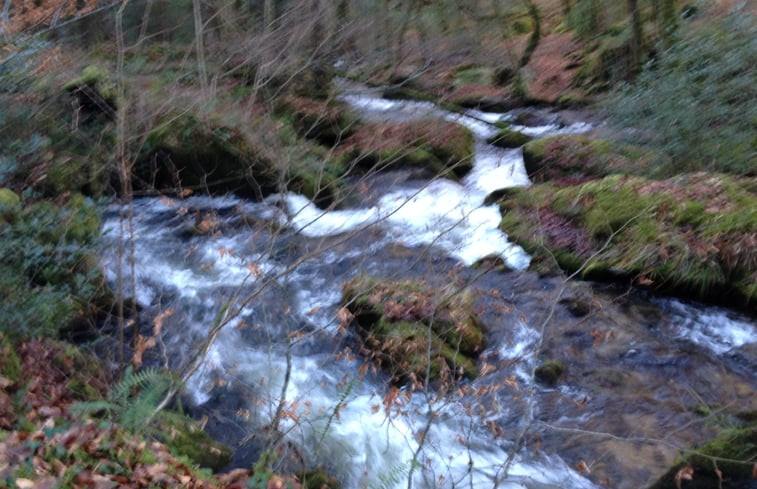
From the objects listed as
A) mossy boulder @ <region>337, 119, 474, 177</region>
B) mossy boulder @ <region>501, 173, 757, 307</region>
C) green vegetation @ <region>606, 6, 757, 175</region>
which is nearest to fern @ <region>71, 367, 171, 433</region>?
mossy boulder @ <region>501, 173, 757, 307</region>

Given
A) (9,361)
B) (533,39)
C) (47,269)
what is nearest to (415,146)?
(533,39)

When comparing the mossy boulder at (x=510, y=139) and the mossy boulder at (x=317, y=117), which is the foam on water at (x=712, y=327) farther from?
the mossy boulder at (x=317, y=117)

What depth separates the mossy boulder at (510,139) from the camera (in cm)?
1416

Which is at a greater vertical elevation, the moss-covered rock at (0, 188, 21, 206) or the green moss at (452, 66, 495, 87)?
the moss-covered rock at (0, 188, 21, 206)

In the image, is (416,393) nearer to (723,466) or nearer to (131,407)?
(723,466)

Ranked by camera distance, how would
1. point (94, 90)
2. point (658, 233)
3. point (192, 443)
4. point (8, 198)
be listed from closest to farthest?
point (192, 443)
point (8, 198)
point (658, 233)
point (94, 90)

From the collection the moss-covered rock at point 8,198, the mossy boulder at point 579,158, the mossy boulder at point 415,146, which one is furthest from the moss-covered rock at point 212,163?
the moss-covered rock at point 8,198

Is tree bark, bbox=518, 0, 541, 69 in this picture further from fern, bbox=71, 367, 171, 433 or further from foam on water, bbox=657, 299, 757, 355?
fern, bbox=71, 367, 171, 433

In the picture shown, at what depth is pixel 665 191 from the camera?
9352 millimetres

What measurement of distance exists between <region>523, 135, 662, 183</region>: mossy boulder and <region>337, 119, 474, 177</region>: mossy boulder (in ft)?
4.38

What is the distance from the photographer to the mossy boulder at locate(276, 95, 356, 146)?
13.1 m

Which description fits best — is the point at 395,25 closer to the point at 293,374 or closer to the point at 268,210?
the point at 268,210

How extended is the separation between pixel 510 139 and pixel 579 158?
2487 mm

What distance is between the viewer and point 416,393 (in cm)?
725
